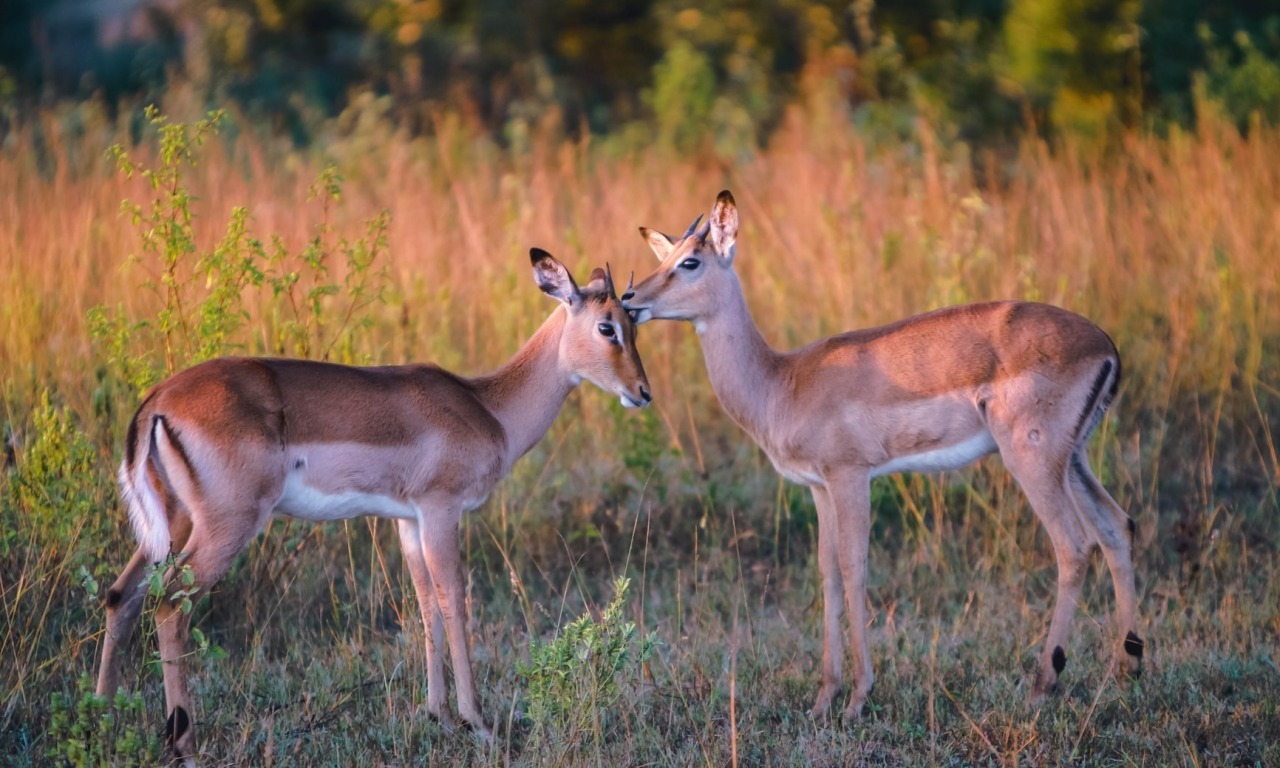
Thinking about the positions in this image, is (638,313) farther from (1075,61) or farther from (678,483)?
(1075,61)

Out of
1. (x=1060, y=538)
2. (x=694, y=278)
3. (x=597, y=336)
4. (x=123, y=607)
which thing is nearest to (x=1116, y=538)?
(x=1060, y=538)

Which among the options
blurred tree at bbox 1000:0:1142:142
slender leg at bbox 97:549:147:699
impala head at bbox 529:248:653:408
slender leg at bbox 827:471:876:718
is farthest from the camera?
blurred tree at bbox 1000:0:1142:142

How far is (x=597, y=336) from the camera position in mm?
5691

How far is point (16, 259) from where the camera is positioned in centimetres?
769

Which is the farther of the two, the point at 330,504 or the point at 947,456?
the point at 947,456

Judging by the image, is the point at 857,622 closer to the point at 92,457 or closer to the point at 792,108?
the point at 92,457

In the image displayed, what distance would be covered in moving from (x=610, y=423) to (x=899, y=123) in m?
5.29

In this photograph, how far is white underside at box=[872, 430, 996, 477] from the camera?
18.1 ft

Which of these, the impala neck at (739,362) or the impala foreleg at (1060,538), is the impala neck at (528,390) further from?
the impala foreleg at (1060,538)

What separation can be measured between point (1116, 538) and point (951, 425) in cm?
86

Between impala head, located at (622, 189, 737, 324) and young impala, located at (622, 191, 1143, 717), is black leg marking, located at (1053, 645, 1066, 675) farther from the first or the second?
impala head, located at (622, 189, 737, 324)

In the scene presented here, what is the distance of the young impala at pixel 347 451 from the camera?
4680 millimetres

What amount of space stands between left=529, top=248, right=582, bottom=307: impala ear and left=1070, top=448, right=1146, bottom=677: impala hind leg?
212 cm

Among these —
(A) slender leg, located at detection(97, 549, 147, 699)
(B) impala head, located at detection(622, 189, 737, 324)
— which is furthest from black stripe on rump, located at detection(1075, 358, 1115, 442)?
(A) slender leg, located at detection(97, 549, 147, 699)
